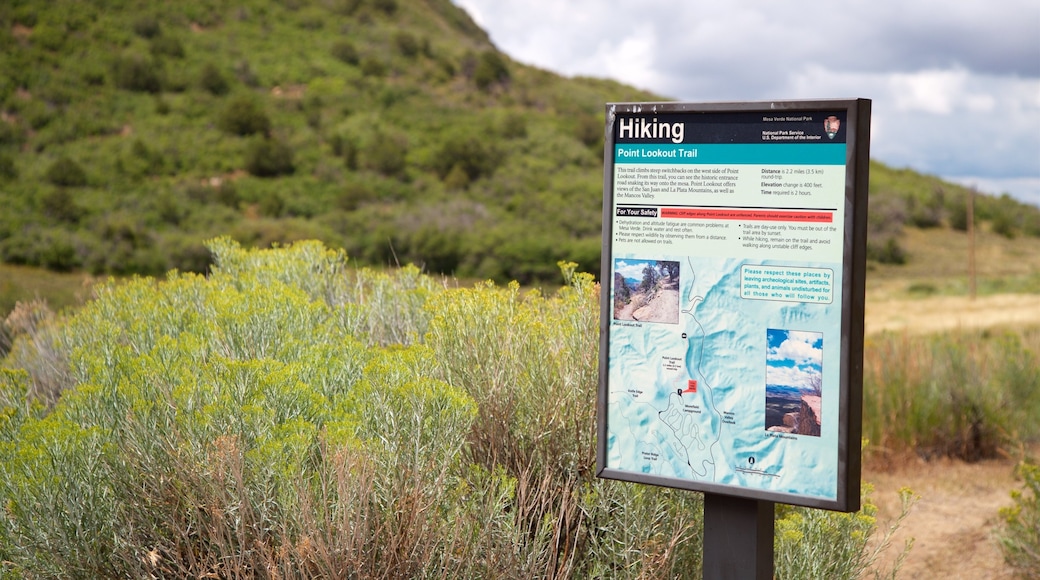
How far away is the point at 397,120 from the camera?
139ft

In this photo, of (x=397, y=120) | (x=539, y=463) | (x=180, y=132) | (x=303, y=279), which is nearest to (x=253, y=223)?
(x=180, y=132)

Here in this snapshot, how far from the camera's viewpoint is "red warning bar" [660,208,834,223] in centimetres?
242

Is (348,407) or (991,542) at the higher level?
(348,407)

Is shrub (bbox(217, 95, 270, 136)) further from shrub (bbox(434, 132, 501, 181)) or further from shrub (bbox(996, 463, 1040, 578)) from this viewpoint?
shrub (bbox(996, 463, 1040, 578))

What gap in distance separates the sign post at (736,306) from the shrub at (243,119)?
38.2 meters

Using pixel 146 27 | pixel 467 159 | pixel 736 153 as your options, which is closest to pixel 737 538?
pixel 736 153

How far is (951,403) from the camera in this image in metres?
7.02

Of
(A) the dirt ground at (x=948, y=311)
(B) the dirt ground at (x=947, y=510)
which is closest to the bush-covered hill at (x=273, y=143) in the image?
(A) the dirt ground at (x=948, y=311)

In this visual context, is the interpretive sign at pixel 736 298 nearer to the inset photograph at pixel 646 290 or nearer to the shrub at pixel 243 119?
the inset photograph at pixel 646 290

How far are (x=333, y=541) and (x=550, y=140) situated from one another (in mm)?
41262

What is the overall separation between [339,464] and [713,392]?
1.01m

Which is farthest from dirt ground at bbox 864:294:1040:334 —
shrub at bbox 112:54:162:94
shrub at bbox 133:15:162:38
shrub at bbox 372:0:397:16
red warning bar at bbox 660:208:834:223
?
shrub at bbox 372:0:397:16

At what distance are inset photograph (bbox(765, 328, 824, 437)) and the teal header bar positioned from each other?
45cm

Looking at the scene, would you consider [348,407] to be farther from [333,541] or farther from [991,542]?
[991,542]
